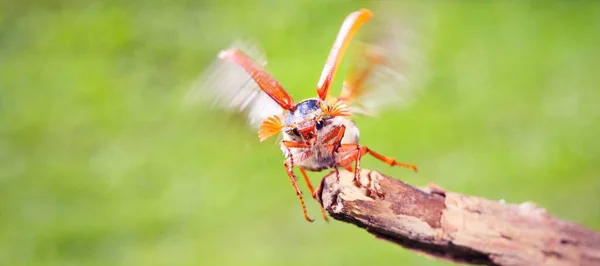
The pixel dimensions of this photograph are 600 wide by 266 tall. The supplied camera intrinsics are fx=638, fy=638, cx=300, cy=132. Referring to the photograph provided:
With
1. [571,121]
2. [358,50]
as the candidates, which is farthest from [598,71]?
[358,50]

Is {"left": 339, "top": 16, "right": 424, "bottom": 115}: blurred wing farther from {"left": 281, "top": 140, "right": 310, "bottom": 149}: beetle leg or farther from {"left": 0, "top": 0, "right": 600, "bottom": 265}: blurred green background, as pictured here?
{"left": 0, "top": 0, "right": 600, "bottom": 265}: blurred green background

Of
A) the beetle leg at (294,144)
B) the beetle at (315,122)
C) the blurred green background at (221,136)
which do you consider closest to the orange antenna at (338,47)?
the beetle at (315,122)

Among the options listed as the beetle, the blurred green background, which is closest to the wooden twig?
the beetle

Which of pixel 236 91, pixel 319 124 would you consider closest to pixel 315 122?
pixel 319 124

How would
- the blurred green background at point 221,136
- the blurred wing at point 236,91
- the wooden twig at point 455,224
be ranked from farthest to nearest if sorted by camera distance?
the blurred green background at point 221,136
the blurred wing at point 236,91
the wooden twig at point 455,224

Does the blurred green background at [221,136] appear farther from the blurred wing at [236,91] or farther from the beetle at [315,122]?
the beetle at [315,122]

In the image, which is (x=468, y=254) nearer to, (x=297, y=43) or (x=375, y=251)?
(x=375, y=251)
